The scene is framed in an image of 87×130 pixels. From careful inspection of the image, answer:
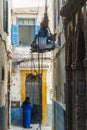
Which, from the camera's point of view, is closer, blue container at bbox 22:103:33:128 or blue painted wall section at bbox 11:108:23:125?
blue container at bbox 22:103:33:128

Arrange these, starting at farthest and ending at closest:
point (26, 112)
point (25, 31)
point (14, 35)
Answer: point (25, 31) < point (14, 35) < point (26, 112)

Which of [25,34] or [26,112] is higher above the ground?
[25,34]

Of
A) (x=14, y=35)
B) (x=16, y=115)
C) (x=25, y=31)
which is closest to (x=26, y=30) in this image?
(x=25, y=31)

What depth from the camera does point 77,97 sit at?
996cm

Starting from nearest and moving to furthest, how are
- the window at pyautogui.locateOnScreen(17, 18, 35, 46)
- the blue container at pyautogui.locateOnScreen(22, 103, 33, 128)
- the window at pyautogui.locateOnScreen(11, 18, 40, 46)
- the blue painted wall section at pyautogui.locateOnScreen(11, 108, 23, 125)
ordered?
the blue container at pyautogui.locateOnScreen(22, 103, 33, 128) → the blue painted wall section at pyautogui.locateOnScreen(11, 108, 23, 125) → the window at pyautogui.locateOnScreen(11, 18, 40, 46) → the window at pyautogui.locateOnScreen(17, 18, 35, 46)

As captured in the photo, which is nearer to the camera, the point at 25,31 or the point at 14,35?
the point at 14,35

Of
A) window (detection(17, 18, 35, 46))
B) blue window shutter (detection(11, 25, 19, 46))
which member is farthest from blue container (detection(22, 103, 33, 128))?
window (detection(17, 18, 35, 46))

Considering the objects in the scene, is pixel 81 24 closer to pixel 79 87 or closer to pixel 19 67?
pixel 79 87

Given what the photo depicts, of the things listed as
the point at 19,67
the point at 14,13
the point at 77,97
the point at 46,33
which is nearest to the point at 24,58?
the point at 19,67

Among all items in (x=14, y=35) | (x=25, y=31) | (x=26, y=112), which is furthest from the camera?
(x=25, y=31)

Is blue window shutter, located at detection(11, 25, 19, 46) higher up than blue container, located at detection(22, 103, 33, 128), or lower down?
higher up

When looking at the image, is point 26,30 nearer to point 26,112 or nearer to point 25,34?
point 25,34


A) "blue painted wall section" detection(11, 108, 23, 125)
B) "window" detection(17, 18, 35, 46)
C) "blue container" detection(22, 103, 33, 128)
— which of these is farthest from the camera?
"window" detection(17, 18, 35, 46)

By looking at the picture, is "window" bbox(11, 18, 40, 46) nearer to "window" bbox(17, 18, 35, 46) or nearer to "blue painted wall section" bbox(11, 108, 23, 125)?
"window" bbox(17, 18, 35, 46)
